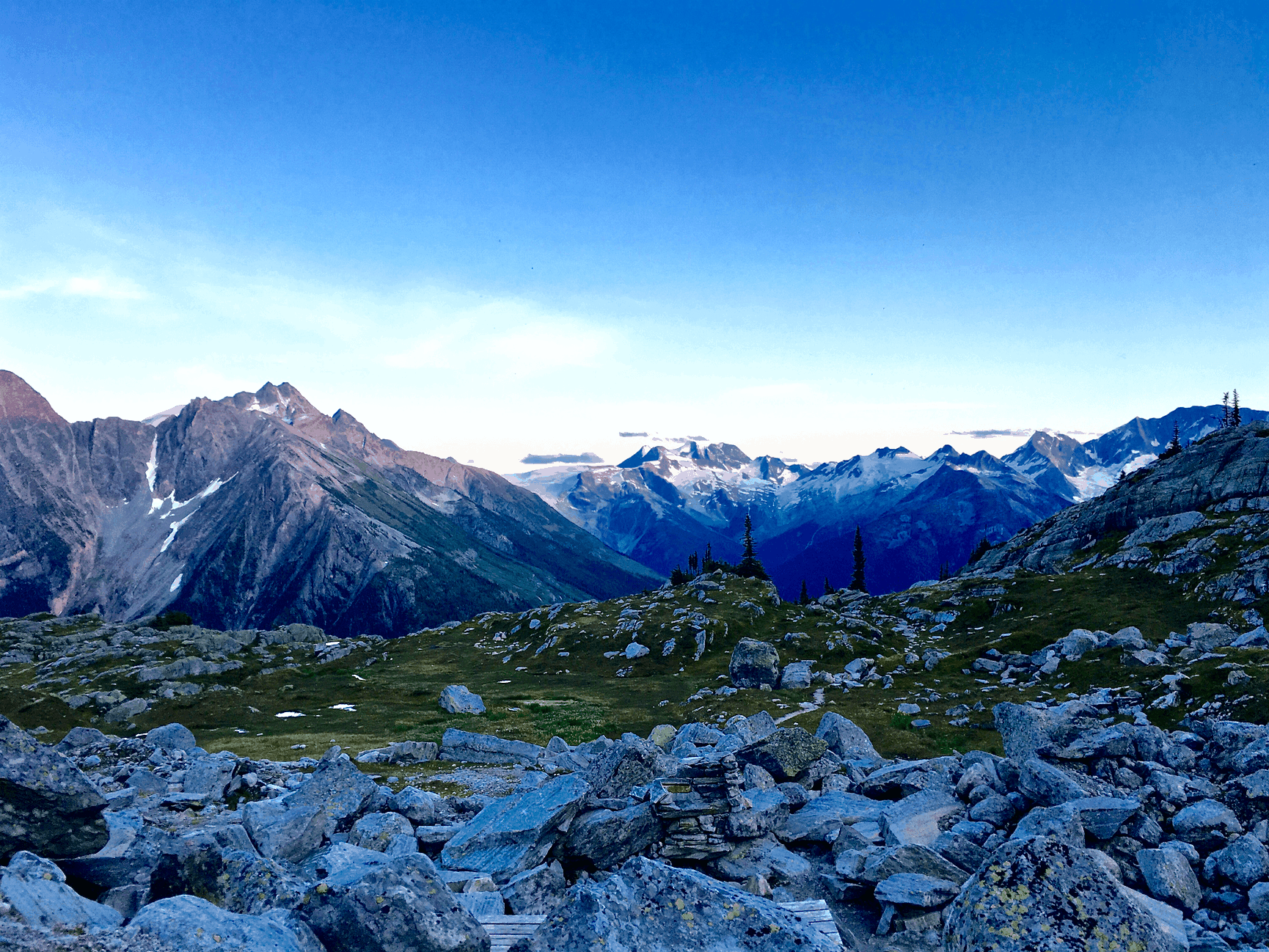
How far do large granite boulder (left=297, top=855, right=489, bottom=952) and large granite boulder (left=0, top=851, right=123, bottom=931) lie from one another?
2.50 metres

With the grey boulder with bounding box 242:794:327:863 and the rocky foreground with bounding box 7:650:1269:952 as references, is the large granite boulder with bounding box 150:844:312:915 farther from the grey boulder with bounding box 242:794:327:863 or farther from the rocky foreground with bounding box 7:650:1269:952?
the grey boulder with bounding box 242:794:327:863

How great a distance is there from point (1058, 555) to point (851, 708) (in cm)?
10158

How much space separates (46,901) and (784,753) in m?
17.1

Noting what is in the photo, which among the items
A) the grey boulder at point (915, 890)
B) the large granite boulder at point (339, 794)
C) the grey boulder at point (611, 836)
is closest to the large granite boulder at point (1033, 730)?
Answer: the grey boulder at point (915, 890)

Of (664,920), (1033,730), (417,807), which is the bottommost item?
(417,807)

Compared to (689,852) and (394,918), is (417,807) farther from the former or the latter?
(394,918)

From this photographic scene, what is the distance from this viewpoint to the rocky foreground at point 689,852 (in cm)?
862

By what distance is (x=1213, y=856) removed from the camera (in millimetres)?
13109

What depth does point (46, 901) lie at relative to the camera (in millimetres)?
8258

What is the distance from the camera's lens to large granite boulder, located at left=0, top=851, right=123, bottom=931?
7812 mm

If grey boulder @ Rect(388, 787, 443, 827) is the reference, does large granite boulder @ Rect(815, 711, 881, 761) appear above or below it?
below

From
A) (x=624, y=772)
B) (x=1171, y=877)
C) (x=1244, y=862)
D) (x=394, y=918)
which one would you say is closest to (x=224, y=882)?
(x=394, y=918)

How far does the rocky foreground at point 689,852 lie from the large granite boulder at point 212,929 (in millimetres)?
32

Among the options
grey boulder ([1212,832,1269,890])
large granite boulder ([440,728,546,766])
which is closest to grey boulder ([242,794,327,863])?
large granite boulder ([440,728,546,766])
